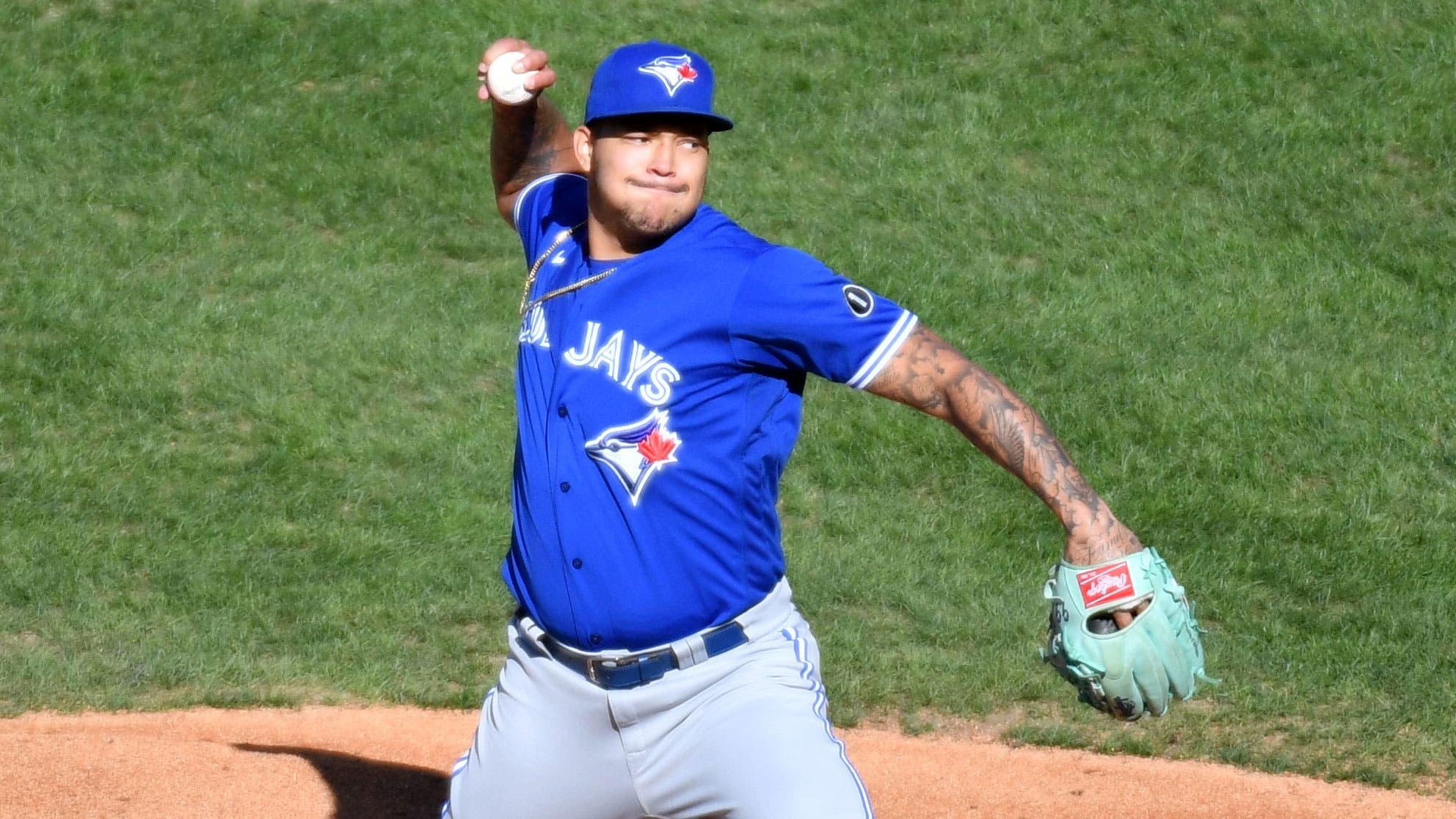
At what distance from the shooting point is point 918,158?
10.0 metres

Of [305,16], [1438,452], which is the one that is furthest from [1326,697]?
[305,16]

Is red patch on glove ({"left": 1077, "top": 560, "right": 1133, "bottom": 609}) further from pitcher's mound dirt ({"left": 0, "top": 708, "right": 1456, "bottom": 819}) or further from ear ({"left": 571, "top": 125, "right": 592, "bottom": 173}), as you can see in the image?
pitcher's mound dirt ({"left": 0, "top": 708, "right": 1456, "bottom": 819})

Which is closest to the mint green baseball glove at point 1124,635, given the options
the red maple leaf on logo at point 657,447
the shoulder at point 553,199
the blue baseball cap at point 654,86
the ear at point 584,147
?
the red maple leaf on logo at point 657,447

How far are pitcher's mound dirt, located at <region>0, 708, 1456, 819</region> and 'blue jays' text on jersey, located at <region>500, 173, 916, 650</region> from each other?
1930mm

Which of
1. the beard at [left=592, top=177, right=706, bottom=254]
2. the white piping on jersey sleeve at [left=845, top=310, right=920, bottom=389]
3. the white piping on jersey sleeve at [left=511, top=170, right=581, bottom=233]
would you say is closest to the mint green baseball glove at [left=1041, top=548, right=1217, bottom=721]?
the white piping on jersey sleeve at [left=845, top=310, right=920, bottom=389]

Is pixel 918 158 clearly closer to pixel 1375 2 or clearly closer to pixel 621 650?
pixel 1375 2

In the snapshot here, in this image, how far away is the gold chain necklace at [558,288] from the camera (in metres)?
3.39

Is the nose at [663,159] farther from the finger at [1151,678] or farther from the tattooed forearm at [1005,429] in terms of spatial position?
the finger at [1151,678]

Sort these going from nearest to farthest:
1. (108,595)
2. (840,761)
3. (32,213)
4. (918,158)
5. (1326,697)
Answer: (840,761) → (1326,697) → (108,595) → (32,213) → (918,158)

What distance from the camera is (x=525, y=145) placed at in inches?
163

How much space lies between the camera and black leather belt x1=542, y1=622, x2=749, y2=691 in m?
3.22

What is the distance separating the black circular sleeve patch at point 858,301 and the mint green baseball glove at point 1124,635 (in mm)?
613

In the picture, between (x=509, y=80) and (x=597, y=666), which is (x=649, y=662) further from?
(x=509, y=80)

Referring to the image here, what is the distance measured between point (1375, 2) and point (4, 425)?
8.97 metres
